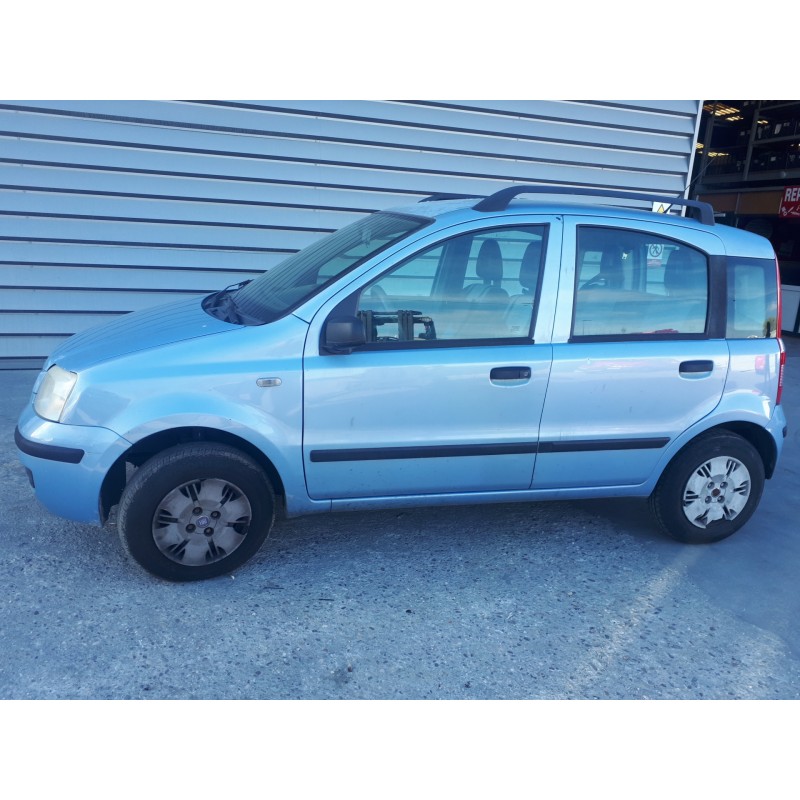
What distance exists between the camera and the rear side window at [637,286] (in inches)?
127

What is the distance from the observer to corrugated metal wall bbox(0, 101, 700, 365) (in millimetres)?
5766

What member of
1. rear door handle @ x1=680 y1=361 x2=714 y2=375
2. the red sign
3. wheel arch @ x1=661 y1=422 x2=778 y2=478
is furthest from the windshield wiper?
the red sign

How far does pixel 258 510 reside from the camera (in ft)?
9.71

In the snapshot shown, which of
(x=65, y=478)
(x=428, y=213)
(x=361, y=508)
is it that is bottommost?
(x=361, y=508)

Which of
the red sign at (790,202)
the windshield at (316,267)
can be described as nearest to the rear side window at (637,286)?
the windshield at (316,267)

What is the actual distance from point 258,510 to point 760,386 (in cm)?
255

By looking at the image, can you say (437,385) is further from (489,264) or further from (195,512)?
(195,512)

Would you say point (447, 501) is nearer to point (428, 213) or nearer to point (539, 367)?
point (539, 367)

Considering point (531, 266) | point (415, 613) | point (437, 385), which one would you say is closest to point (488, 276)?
point (531, 266)

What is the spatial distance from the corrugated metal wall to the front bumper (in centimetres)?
363

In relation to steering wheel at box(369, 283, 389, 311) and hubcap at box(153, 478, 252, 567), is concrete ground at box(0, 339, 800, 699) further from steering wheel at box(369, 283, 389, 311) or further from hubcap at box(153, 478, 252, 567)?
steering wheel at box(369, 283, 389, 311)

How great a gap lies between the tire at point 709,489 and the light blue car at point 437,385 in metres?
0.01

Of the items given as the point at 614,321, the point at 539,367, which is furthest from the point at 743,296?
the point at 539,367

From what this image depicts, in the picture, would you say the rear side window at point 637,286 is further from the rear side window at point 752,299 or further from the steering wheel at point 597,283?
the rear side window at point 752,299
